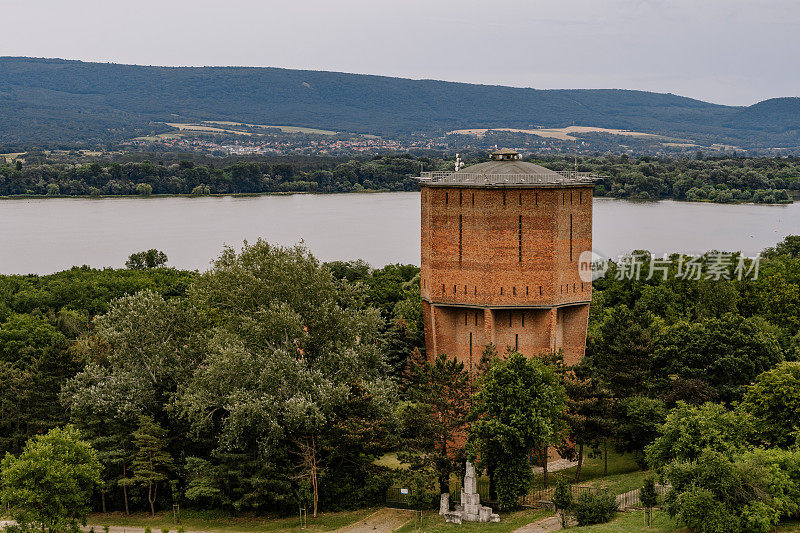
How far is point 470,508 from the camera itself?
2736cm

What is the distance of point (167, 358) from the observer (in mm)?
33312

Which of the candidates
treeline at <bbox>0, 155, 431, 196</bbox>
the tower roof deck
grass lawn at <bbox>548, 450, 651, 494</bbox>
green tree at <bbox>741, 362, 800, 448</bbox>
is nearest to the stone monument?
grass lawn at <bbox>548, 450, 651, 494</bbox>

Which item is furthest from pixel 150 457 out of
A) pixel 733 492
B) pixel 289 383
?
pixel 733 492

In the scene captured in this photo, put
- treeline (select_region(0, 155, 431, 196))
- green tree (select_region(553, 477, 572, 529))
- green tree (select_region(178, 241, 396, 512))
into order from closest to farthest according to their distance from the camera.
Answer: green tree (select_region(553, 477, 572, 529)), green tree (select_region(178, 241, 396, 512)), treeline (select_region(0, 155, 431, 196))

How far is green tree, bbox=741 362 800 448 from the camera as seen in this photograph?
91.0ft

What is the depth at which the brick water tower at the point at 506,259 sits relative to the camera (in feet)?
108

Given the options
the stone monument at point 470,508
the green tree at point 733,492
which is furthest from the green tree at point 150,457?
the green tree at point 733,492

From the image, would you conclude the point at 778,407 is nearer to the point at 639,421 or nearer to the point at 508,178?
the point at 639,421

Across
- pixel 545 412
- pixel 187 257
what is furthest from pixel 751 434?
pixel 187 257

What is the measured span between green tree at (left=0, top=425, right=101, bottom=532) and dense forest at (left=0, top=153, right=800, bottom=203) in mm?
100803

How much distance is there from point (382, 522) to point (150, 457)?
780cm

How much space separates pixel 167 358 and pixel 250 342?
337cm

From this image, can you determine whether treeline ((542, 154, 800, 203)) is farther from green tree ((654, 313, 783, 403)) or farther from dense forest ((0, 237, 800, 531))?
dense forest ((0, 237, 800, 531))

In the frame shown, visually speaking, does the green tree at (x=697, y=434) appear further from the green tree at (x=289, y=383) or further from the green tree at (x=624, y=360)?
the green tree at (x=289, y=383)
